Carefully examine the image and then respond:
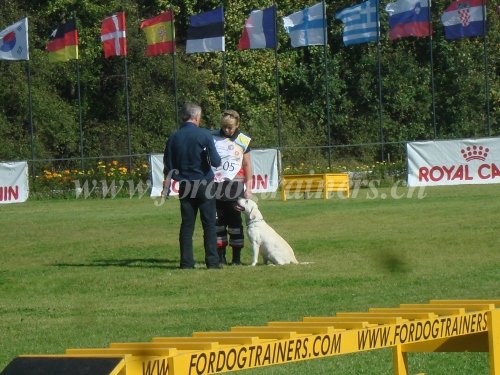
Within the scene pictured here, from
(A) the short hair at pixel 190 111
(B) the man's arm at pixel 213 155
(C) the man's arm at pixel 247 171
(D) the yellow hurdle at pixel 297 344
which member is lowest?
(D) the yellow hurdle at pixel 297 344

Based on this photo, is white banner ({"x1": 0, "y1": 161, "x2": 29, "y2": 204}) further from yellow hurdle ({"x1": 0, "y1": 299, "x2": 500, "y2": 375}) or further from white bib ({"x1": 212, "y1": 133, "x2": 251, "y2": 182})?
yellow hurdle ({"x1": 0, "y1": 299, "x2": 500, "y2": 375})

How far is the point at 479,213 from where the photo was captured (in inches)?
848

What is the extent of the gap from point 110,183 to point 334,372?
3020 centimetres

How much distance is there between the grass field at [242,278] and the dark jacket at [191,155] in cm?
114

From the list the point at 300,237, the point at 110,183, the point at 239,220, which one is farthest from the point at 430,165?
A: the point at 239,220

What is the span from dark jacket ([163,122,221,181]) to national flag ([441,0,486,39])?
2665 cm

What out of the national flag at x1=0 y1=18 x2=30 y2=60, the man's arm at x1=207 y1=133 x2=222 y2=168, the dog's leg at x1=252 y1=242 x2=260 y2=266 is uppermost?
the national flag at x1=0 y1=18 x2=30 y2=60

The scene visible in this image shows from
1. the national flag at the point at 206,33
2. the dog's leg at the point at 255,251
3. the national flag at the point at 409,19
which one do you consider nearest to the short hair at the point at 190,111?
the dog's leg at the point at 255,251

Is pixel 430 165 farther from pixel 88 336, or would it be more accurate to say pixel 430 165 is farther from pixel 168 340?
pixel 168 340

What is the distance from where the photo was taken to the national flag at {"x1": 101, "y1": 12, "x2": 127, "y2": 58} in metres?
42.9

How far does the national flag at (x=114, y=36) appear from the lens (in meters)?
42.9

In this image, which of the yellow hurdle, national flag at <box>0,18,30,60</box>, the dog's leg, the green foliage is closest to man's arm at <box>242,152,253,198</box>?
the dog's leg

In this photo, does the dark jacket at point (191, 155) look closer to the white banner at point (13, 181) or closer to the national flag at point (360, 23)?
the white banner at point (13, 181)

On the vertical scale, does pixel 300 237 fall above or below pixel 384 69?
below
